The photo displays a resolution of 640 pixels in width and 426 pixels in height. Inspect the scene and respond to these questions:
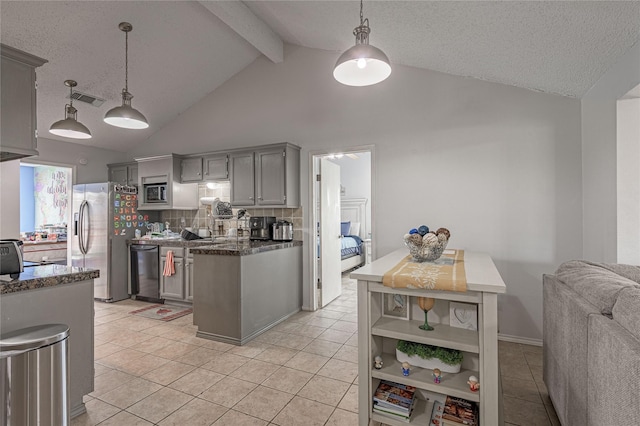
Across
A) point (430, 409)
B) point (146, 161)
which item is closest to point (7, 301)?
point (430, 409)

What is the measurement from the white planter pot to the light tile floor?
1.85 feet

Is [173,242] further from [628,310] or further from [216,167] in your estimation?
[628,310]

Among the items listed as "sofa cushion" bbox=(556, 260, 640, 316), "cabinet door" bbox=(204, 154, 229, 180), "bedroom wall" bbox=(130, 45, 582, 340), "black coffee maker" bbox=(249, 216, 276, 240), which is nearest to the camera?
"sofa cushion" bbox=(556, 260, 640, 316)

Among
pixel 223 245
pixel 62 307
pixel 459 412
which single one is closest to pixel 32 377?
pixel 62 307

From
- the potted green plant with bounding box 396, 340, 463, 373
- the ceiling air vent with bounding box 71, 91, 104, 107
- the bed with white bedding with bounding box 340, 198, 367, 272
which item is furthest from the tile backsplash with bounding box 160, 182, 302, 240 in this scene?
the potted green plant with bounding box 396, 340, 463, 373

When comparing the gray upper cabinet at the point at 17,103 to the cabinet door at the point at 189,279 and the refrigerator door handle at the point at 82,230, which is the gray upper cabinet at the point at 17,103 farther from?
the refrigerator door handle at the point at 82,230

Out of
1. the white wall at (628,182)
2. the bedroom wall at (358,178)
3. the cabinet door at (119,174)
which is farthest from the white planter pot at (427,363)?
the bedroom wall at (358,178)

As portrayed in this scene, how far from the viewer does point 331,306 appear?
4359 mm

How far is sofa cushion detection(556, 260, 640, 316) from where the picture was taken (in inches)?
50.2

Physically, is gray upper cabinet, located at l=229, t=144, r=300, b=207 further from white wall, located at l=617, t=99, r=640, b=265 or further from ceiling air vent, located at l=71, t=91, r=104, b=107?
white wall, located at l=617, t=99, r=640, b=265

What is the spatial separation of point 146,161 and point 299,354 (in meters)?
3.98

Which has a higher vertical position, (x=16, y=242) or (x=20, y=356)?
(x=16, y=242)

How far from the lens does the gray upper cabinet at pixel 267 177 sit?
13.0 ft

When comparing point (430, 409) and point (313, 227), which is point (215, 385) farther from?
point (313, 227)
